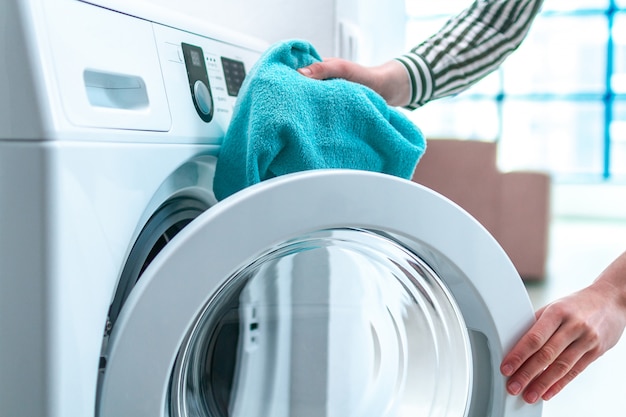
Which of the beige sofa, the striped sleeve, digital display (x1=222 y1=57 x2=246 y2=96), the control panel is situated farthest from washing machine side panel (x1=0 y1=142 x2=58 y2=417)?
the beige sofa

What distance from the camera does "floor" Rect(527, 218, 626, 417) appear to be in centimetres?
145

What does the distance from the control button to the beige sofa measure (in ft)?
7.01

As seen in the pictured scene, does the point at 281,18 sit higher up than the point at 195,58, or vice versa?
the point at 281,18

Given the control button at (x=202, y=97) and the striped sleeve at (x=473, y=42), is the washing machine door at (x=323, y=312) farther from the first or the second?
the striped sleeve at (x=473, y=42)

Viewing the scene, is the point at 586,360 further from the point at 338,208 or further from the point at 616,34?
the point at 616,34

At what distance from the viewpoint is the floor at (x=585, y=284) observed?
57.1 inches

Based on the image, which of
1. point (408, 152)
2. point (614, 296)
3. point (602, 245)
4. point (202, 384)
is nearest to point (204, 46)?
point (408, 152)

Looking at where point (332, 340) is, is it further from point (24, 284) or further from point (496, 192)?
point (496, 192)

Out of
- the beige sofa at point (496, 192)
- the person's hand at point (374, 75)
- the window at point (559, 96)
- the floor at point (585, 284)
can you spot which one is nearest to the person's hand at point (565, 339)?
the person's hand at point (374, 75)

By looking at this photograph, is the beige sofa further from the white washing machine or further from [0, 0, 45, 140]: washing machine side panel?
[0, 0, 45, 140]: washing machine side panel

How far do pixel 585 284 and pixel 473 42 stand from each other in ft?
6.52

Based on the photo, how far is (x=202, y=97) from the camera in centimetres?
67

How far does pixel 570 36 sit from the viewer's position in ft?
17.8

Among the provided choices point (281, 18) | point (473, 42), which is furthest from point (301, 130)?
point (281, 18)
